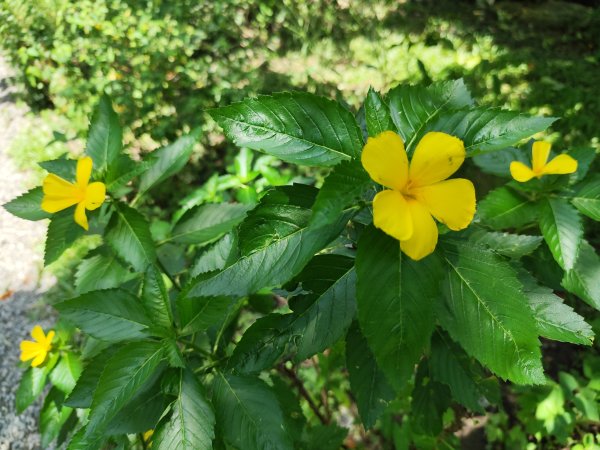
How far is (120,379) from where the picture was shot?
3.23ft

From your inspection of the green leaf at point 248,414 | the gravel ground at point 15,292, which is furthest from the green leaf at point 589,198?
the gravel ground at point 15,292

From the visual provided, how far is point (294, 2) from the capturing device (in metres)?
4.40

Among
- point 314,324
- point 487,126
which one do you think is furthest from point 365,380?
point 487,126

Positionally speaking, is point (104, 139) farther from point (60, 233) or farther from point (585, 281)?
point (585, 281)

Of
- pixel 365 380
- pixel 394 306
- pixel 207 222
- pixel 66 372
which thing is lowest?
pixel 66 372

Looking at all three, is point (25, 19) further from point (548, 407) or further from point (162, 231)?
point (548, 407)

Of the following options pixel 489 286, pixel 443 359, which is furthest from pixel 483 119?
pixel 443 359

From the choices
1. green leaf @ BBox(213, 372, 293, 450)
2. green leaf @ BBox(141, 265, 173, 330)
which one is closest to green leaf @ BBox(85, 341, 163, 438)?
green leaf @ BBox(141, 265, 173, 330)

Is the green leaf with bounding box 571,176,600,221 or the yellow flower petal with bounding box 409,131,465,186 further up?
the yellow flower petal with bounding box 409,131,465,186

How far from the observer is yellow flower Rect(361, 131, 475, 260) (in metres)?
0.70

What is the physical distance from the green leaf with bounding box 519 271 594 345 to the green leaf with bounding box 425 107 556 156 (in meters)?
0.39

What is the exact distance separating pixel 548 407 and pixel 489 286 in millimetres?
1702

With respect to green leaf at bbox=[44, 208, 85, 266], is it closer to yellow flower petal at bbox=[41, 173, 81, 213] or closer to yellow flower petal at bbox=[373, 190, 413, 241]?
yellow flower petal at bbox=[41, 173, 81, 213]

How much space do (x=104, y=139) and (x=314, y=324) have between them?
0.90 meters
